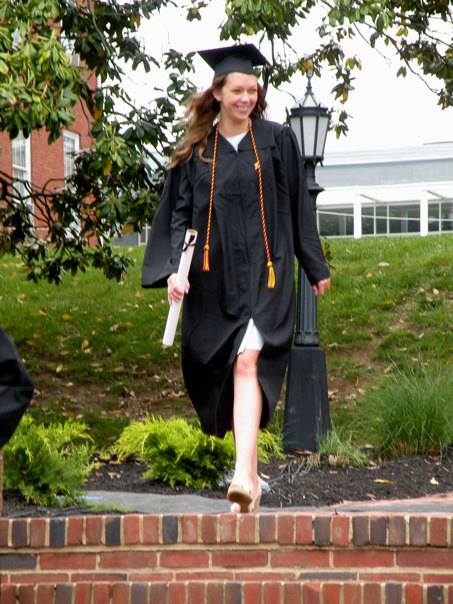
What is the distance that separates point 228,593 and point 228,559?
143mm

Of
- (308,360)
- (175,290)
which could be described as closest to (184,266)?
(175,290)

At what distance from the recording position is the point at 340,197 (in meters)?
50.2

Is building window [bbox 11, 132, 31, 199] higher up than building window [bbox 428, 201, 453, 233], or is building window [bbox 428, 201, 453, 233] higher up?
building window [bbox 11, 132, 31, 199]

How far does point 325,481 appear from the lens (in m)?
8.20

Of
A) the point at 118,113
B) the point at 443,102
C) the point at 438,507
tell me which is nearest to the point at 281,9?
the point at 118,113

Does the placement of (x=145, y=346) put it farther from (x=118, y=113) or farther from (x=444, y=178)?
(x=444, y=178)

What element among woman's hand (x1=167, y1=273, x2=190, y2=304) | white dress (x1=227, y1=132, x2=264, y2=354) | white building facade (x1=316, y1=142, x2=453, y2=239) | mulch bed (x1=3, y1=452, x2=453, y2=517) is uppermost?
white building facade (x1=316, y1=142, x2=453, y2=239)

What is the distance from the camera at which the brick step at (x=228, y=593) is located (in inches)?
206

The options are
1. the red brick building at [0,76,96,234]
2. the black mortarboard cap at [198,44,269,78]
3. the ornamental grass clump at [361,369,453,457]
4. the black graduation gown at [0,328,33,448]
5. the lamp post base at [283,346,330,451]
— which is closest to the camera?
the black graduation gown at [0,328,33,448]

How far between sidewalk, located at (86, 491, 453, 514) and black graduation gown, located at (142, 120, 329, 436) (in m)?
0.80

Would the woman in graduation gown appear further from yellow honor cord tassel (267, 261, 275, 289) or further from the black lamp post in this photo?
the black lamp post

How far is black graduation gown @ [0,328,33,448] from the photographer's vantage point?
3.11 meters

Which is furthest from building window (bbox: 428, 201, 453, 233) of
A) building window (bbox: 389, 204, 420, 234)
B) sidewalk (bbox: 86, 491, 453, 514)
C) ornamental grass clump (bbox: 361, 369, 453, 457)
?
sidewalk (bbox: 86, 491, 453, 514)

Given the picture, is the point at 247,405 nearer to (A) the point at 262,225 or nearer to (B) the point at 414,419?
(A) the point at 262,225
